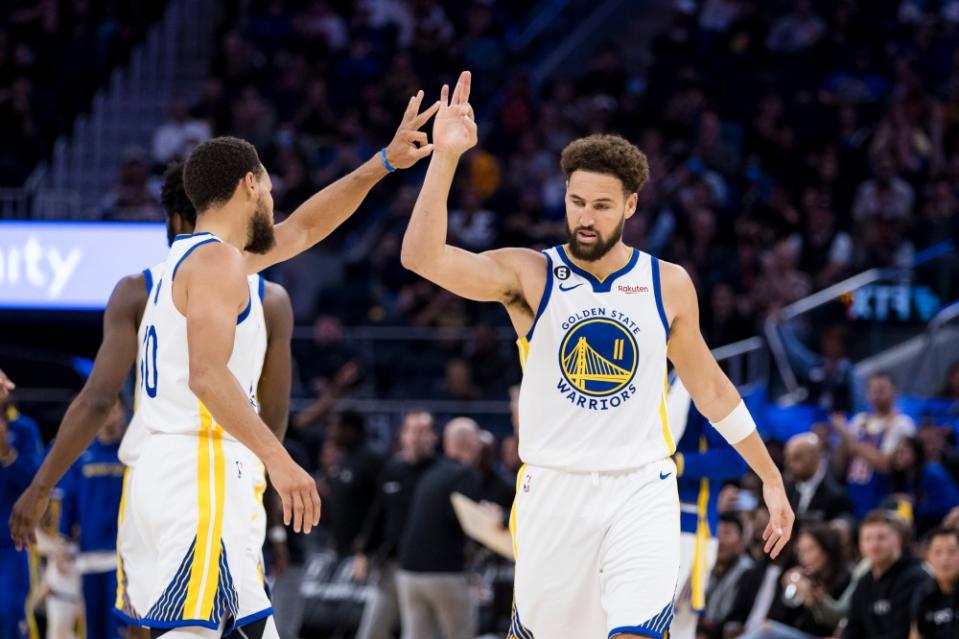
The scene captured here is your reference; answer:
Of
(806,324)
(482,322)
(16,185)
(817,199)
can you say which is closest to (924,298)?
(806,324)

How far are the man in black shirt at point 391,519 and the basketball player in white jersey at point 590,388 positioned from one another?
6.73m

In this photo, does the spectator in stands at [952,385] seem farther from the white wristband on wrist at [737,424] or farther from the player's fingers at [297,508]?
the player's fingers at [297,508]

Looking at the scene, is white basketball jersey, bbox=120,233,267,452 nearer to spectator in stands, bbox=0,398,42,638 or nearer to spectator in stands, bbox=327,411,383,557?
spectator in stands, bbox=0,398,42,638

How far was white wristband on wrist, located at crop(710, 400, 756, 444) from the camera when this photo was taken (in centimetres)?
629

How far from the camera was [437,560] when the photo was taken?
40.0 ft

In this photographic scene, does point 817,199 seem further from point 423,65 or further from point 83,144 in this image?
point 83,144

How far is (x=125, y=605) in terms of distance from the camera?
617 cm

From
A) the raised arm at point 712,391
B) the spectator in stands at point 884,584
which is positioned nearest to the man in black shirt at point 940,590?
the spectator in stands at point 884,584

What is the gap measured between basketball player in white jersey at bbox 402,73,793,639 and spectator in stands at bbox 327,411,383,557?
7345 millimetres

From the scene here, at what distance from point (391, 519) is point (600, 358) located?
721 centimetres

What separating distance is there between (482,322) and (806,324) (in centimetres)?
341

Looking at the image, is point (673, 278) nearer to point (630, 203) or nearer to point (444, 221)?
point (630, 203)

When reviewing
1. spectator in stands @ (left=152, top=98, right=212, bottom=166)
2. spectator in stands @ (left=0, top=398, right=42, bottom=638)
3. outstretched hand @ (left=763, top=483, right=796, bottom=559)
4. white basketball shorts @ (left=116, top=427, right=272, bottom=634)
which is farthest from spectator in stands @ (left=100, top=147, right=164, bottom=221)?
outstretched hand @ (left=763, top=483, right=796, bottom=559)

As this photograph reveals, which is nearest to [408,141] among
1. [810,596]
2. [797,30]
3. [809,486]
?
[810,596]
